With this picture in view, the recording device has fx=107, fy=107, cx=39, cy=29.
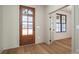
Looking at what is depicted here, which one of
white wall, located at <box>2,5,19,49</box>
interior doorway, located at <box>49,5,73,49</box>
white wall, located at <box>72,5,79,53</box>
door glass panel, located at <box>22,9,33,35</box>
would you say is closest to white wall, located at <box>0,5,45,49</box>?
white wall, located at <box>2,5,19,49</box>

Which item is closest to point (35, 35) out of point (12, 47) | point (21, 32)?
point (21, 32)

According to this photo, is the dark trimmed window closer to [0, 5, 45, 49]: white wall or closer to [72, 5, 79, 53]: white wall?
[0, 5, 45, 49]: white wall

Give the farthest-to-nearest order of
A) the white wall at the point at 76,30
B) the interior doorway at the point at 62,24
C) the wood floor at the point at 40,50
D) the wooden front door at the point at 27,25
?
the interior doorway at the point at 62,24 → the wooden front door at the point at 27,25 → the wood floor at the point at 40,50 → the white wall at the point at 76,30

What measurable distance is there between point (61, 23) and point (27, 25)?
3.27 meters

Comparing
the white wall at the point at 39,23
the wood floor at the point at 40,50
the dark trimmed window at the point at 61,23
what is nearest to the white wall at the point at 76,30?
the wood floor at the point at 40,50

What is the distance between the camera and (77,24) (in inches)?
115

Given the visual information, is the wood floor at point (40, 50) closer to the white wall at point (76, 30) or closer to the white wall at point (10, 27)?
the white wall at point (10, 27)

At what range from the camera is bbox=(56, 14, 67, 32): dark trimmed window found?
7.61 meters

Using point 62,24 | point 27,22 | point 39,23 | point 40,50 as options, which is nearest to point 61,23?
point 62,24

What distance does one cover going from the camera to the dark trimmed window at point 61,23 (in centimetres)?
761

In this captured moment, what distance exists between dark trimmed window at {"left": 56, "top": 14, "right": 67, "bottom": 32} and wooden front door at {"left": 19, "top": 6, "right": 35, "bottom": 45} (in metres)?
2.46

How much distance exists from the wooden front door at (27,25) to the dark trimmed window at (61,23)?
2465mm

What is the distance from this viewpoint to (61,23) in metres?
7.93
